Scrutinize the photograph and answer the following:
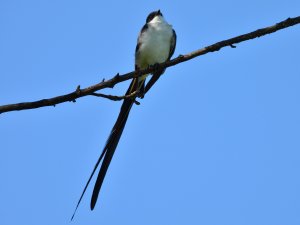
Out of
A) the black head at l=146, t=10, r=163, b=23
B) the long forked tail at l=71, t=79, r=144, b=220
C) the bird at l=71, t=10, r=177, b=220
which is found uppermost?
the black head at l=146, t=10, r=163, b=23

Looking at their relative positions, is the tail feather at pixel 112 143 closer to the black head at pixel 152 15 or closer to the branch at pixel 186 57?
the branch at pixel 186 57

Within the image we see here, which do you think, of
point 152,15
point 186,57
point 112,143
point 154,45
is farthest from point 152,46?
point 186,57

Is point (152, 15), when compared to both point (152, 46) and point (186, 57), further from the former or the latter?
point (186, 57)

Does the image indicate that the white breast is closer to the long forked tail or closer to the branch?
the long forked tail

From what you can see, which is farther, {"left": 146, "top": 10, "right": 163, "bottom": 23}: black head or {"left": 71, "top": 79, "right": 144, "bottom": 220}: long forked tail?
{"left": 146, "top": 10, "right": 163, "bottom": 23}: black head

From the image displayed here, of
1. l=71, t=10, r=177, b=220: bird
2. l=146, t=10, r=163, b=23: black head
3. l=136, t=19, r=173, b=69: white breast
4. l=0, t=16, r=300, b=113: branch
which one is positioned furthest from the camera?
l=146, t=10, r=163, b=23: black head

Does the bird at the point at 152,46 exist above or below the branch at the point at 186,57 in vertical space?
above

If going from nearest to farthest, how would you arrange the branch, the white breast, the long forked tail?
the branch → the long forked tail → the white breast

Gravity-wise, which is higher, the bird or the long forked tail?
the bird

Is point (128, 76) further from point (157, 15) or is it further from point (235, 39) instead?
point (157, 15)

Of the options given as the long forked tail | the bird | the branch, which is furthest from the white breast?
the branch

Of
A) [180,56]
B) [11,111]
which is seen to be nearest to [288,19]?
[180,56]

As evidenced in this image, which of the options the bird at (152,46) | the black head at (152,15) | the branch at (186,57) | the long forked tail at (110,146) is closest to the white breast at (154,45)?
the bird at (152,46)

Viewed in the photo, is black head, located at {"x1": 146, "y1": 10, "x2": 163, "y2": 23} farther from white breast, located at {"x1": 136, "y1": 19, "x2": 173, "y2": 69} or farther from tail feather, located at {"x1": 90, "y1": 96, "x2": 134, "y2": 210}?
tail feather, located at {"x1": 90, "y1": 96, "x2": 134, "y2": 210}
